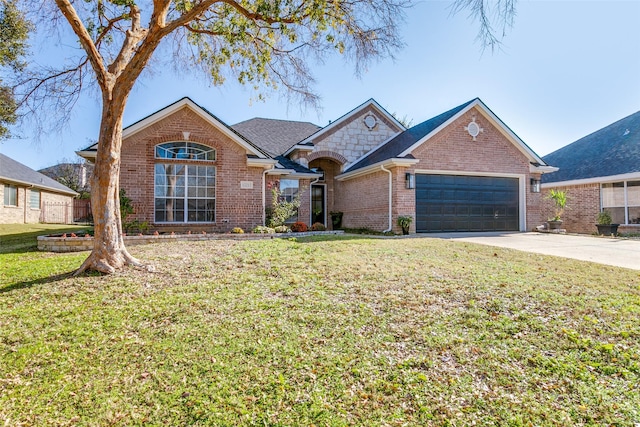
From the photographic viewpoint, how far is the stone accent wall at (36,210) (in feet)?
67.2

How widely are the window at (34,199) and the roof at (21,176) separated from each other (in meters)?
0.54

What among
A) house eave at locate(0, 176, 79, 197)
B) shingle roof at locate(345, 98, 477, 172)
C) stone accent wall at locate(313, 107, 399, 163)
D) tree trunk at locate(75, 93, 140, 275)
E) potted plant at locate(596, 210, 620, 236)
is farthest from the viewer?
house eave at locate(0, 176, 79, 197)

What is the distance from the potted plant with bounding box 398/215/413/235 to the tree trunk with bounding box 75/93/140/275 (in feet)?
30.8

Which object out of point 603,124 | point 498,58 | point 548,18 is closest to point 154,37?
point 498,58

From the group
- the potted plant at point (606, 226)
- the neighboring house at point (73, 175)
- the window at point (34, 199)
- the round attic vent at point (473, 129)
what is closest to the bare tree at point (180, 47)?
the round attic vent at point (473, 129)

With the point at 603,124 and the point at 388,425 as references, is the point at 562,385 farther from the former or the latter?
the point at 603,124

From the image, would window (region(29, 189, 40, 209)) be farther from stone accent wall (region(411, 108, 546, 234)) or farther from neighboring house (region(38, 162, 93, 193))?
stone accent wall (region(411, 108, 546, 234))

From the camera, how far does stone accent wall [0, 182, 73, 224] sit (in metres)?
20.5

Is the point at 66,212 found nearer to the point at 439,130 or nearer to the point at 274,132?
the point at 274,132

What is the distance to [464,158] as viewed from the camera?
14.2 meters

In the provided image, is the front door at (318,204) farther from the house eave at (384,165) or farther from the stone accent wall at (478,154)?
the stone accent wall at (478,154)

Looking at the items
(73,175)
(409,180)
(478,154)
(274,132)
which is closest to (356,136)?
(274,132)

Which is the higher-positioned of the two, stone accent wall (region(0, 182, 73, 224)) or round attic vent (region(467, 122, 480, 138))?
round attic vent (region(467, 122, 480, 138))

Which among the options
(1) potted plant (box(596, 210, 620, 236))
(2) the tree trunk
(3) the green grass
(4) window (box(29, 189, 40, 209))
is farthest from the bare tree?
(4) window (box(29, 189, 40, 209))
